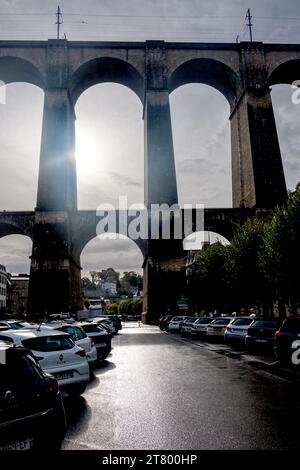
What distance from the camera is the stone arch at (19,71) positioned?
152 feet

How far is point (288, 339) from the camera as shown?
39.2ft

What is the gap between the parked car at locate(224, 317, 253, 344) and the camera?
1921cm

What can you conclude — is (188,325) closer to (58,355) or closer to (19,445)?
(58,355)

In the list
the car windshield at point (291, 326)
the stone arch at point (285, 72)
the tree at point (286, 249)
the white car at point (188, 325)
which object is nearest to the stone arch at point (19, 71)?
the stone arch at point (285, 72)

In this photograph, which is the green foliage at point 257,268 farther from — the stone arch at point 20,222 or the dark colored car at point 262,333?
the stone arch at point 20,222

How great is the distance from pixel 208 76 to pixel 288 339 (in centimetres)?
4433

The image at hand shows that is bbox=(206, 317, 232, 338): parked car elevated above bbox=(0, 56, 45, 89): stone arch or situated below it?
below

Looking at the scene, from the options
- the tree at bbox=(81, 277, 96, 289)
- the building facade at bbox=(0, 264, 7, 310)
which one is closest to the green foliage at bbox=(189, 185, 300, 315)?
the building facade at bbox=(0, 264, 7, 310)

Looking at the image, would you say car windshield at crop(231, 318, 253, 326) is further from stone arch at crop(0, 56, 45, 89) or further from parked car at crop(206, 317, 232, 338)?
stone arch at crop(0, 56, 45, 89)

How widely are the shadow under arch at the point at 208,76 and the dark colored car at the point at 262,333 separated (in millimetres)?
37165

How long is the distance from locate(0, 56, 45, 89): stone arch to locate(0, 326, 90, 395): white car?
146 feet

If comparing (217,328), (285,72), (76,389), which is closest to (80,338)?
(76,389)
